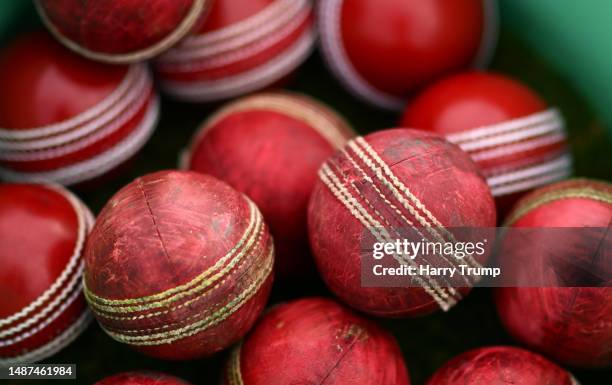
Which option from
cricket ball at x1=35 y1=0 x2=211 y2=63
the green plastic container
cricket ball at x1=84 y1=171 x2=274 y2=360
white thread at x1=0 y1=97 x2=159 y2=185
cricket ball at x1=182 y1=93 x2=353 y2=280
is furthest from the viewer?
the green plastic container

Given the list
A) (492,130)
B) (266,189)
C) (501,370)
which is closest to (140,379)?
(266,189)

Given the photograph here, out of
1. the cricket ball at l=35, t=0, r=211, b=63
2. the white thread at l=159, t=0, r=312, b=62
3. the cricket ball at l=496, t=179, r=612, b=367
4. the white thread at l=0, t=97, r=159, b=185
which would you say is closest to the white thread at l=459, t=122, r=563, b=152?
the cricket ball at l=496, t=179, r=612, b=367

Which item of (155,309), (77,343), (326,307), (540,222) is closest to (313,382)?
(326,307)

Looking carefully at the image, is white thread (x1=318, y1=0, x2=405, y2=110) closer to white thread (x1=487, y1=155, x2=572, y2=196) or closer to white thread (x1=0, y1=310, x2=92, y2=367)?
white thread (x1=487, y1=155, x2=572, y2=196)

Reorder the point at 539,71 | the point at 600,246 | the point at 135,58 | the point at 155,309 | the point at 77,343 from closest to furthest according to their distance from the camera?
the point at 155,309 → the point at 600,246 → the point at 135,58 → the point at 77,343 → the point at 539,71

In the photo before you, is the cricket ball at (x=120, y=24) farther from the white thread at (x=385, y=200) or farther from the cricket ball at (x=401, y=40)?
the white thread at (x=385, y=200)

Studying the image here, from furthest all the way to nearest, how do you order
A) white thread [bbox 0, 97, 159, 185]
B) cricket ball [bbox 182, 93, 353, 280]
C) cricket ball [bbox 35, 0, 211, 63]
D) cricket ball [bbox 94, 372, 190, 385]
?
white thread [bbox 0, 97, 159, 185], cricket ball [bbox 182, 93, 353, 280], cricket ball [bbox 35, 0, 211, 63], cricket ball [bbox 94, 372, 190, 385]

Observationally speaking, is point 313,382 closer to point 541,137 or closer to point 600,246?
point 600,246
